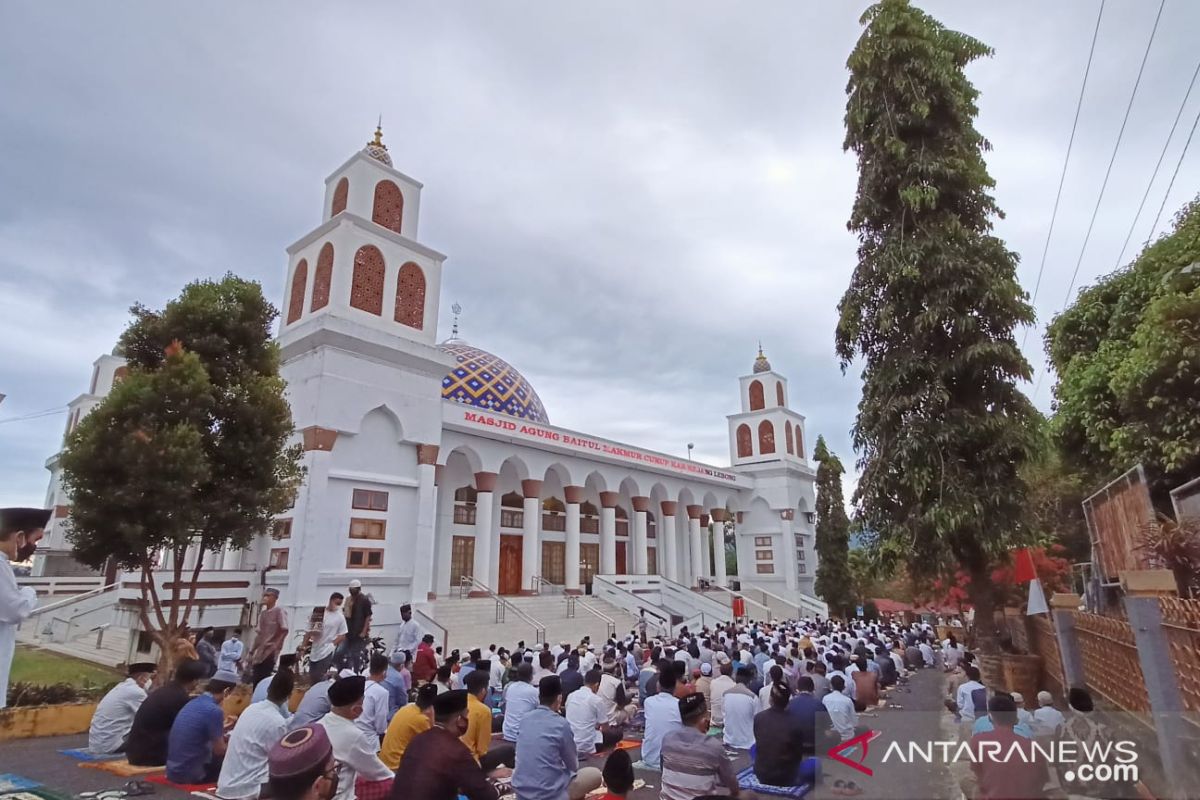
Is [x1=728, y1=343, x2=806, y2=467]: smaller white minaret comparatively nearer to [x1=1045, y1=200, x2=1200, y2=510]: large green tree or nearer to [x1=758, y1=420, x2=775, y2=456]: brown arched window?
[x1=758, y1=420, x2=775, y2=456]: brown arched window

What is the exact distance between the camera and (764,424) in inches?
1120

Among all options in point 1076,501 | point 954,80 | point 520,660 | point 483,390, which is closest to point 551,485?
point 483,390

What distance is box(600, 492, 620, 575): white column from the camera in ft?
74.7

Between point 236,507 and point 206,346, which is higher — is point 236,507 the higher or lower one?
the lower one

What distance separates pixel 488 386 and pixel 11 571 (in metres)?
17.4

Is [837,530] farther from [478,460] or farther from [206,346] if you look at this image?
[206,346]

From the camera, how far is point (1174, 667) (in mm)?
4137

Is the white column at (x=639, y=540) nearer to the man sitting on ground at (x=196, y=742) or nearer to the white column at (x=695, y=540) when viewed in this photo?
the white column at (x=695, y=540)

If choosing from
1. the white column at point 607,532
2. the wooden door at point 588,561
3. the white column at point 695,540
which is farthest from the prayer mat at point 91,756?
the white column at point 695,540

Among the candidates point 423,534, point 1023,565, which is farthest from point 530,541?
point 1023,565

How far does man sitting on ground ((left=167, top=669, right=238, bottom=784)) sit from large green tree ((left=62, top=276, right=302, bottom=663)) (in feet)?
13.7

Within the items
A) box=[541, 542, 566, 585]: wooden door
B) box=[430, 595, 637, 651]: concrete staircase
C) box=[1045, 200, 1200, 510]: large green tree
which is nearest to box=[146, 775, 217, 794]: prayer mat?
box=[430, 595, 637, 651]: concrete staircase

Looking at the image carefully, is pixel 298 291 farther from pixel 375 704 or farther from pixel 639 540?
pixel 639 540

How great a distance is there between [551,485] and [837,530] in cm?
1256
